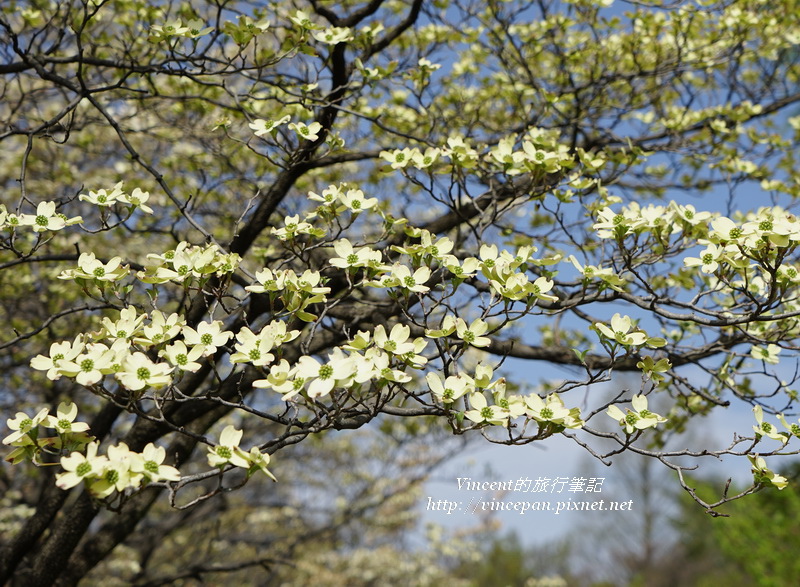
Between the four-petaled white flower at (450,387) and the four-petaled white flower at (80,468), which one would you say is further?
the four-petaled white flower at (450,387)

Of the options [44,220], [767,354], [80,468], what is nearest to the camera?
[80,468]

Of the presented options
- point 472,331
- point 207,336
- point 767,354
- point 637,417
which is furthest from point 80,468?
point 767,354

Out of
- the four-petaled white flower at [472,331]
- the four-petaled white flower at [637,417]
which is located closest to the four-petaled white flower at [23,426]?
the four-petaled white flower at [472,331]

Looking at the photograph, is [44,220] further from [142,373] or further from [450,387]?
[450,387]

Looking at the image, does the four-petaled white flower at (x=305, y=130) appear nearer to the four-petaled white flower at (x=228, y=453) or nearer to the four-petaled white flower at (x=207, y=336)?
the four-petaled white flower at (x=207, y=336)

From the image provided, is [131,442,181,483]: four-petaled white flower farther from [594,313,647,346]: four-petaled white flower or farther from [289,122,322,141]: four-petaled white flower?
[289,122,322,141]: four-petaled white flower

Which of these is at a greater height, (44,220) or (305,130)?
(305,130)

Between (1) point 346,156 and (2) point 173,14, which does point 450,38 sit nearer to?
(1) point 346,156

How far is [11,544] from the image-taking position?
3330mm

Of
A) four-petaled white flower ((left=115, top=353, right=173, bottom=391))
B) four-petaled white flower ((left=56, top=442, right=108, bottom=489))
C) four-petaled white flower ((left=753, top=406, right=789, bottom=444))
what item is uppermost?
four-petaled white flower ((left=753, top=406, right=789, bottom=444))

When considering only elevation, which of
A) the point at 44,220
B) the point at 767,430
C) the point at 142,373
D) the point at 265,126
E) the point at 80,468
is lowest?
the point at 80,468

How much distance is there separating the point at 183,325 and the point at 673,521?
78.9 feet

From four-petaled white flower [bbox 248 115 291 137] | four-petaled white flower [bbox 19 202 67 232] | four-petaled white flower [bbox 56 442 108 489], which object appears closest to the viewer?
four-petaled white flower [bbox 56 442 108 489]

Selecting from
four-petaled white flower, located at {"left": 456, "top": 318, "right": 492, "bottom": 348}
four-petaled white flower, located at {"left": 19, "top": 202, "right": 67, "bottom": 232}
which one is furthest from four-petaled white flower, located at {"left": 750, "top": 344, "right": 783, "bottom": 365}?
four-petaled white flower, located at {"left": 19, "top": 202, "right": 67, "bottom": 232}
